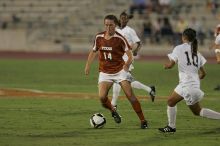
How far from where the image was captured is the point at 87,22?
41656 mm

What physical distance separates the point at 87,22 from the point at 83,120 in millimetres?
28391

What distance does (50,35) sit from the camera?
41.0 meters

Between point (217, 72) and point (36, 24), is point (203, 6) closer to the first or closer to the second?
point (36, 24)

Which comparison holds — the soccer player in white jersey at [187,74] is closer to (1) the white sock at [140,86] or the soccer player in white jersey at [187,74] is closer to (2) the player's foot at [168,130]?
(2) the player's foot at [168,130]

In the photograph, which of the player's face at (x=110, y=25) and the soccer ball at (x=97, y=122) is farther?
A: the player's face at (x=110, y=25)

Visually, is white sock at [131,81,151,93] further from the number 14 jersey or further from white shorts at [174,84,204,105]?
white shorts at [174,84,204,105]

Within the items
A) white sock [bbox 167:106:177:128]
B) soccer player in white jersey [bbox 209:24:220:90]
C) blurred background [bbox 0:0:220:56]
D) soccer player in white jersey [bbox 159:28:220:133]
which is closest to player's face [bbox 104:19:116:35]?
soccer player in white jersey [bbox 159:28:220:133]

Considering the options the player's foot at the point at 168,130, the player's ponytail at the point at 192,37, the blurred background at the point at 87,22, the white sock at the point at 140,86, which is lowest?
the blurred background at the point at 87,22

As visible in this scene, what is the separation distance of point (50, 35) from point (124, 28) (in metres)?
25.2

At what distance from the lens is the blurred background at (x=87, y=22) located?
38.2m

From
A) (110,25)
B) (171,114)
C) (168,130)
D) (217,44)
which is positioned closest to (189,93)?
(171,114)

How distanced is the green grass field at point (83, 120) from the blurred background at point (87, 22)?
13.8 metres

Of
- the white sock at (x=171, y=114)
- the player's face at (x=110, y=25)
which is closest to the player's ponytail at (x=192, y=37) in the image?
the white sock at (x=171, y=114)

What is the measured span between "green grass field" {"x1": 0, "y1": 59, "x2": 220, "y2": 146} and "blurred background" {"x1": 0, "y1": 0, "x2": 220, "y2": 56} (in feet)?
45.3
